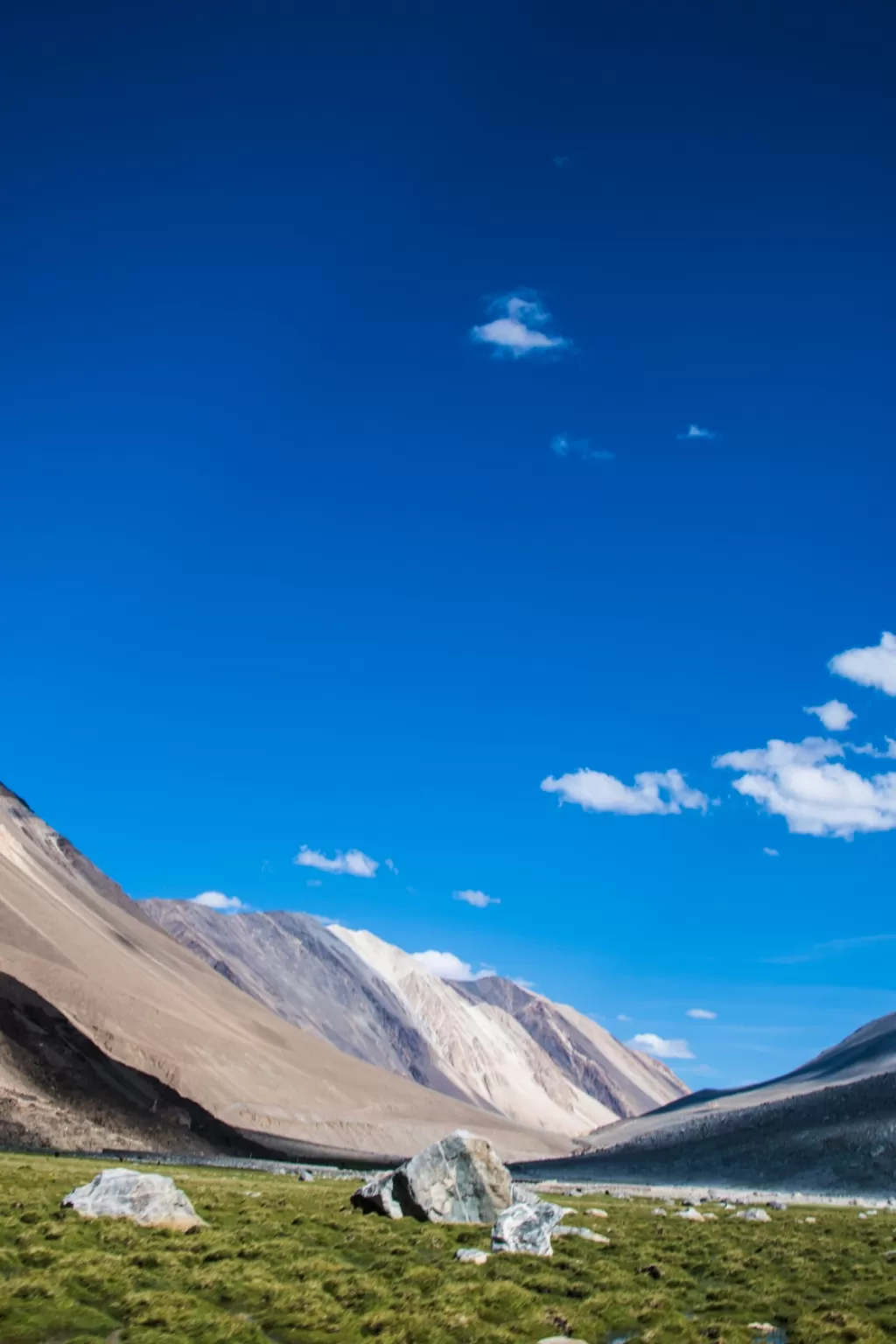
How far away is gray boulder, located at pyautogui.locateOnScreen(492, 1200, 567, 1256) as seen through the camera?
2372cm

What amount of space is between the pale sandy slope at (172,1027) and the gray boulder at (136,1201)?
118010 mm

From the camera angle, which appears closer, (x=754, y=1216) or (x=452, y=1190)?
(x=452, y=1190)

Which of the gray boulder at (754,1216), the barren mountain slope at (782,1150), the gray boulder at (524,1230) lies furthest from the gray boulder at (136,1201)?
the barren mountain slope at (782,1150)

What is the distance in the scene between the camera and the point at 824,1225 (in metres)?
39.8

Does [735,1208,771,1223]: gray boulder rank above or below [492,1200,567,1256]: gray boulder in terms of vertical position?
below

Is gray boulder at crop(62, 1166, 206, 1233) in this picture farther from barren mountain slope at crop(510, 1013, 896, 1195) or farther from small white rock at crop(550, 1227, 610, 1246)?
barren mountain slope at crop(510, 1013, 896, 1195)

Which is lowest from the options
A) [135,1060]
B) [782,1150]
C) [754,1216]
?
[782,1150]

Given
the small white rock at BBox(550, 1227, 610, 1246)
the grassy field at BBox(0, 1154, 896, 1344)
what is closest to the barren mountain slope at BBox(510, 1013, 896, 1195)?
the small white rock at BBox(550, 1227, 610, 1246)

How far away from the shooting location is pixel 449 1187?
1177 inches

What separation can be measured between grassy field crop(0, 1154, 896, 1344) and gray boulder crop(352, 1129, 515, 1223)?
137 cm

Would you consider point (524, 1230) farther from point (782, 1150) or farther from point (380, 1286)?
point (782, 1150)

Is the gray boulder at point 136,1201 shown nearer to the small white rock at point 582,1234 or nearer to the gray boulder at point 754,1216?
the small white rock at point 582,1234

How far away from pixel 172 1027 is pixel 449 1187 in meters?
135

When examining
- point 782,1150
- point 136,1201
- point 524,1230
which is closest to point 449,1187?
point 524,1230
